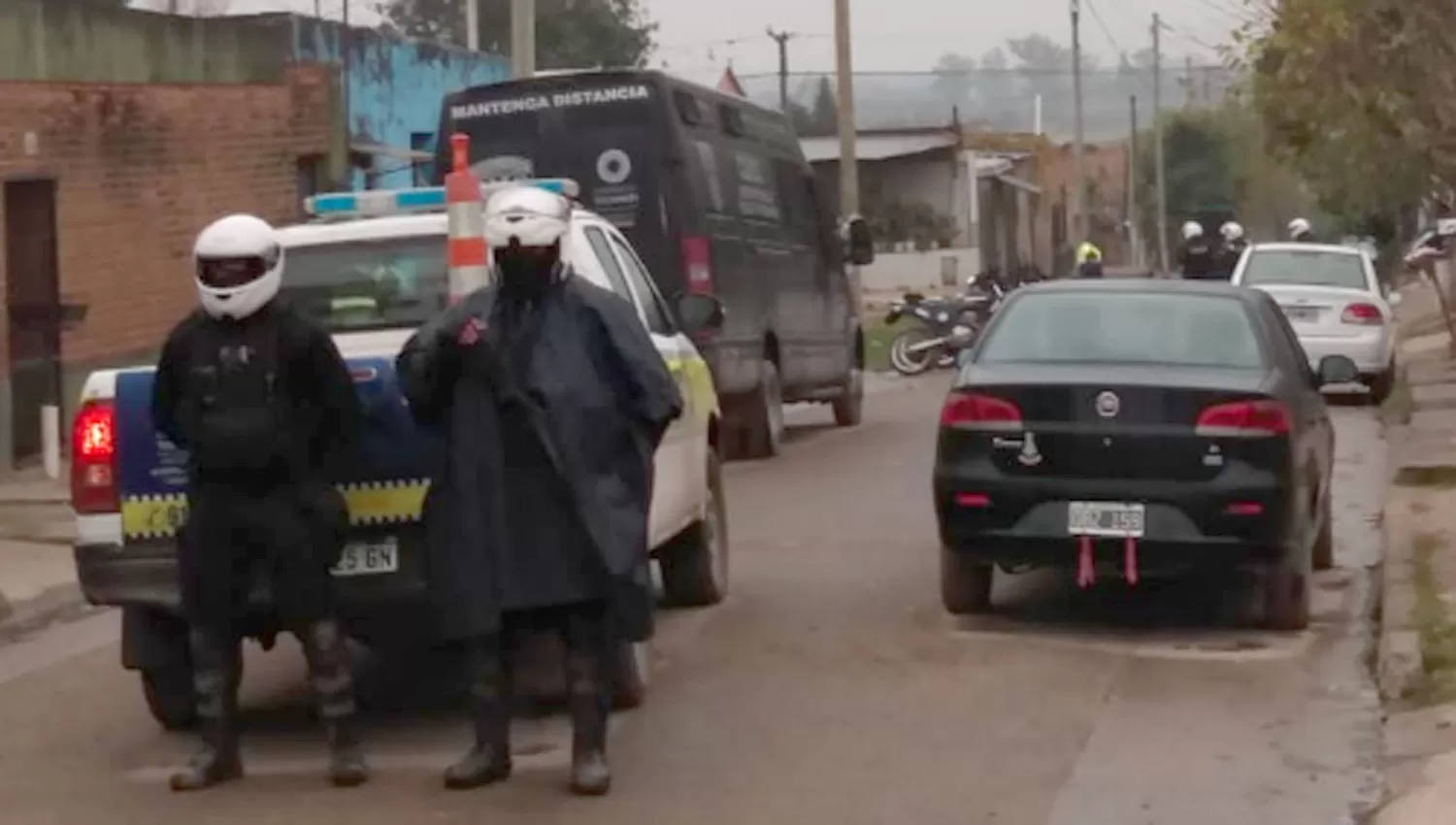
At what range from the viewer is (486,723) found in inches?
340

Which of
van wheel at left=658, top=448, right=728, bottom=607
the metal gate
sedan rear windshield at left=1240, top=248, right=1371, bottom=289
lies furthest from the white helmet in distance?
sedan rear windshield at left=1240, top=248, right=1371, bottom=289

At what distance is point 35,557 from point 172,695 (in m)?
5.72

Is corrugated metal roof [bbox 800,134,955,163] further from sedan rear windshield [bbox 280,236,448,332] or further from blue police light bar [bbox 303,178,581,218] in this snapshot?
sedan rear windshield [bbox 280,236,448,332]

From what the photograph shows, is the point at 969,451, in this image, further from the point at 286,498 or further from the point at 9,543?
the point at 9,543

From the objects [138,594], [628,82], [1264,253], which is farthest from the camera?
[1264,253]

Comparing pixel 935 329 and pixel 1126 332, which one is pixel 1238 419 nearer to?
pixel 1126 332

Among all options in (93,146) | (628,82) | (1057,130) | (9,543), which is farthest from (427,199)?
(1057,130)

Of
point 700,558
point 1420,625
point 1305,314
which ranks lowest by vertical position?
point 1420,625

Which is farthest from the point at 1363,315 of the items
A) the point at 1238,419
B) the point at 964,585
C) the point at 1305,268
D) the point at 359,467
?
the point at 359,467

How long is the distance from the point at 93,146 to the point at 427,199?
1139 cm

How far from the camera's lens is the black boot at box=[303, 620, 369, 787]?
8.76 meters

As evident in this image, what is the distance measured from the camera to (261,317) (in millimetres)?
8664

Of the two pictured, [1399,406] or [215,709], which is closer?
[215,709]

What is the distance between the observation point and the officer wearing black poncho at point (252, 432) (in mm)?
8562
